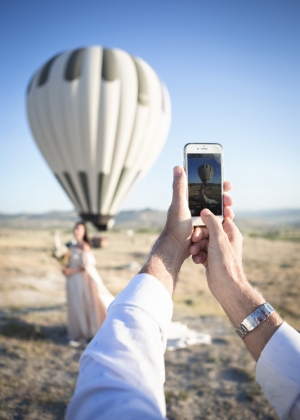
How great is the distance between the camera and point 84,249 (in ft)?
20.4

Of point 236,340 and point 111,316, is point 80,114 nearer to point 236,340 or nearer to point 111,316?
point 236,340

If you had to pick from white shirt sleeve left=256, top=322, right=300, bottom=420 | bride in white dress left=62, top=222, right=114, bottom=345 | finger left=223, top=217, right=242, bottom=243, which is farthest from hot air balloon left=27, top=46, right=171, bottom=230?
white shirt sleeve left=256, top=322, right=300, bottom=420

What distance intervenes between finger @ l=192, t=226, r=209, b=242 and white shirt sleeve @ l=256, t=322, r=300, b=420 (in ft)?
1.88

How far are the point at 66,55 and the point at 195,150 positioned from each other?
13038 mm

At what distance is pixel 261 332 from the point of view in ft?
3.82

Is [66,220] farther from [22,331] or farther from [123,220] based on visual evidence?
[22,331]

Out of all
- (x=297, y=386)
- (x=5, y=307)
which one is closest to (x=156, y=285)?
(x=297, y=386)

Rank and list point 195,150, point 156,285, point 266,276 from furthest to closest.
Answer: point 266,276 < point 195,150 < point 156,285

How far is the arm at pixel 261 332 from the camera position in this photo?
1014 millimetres

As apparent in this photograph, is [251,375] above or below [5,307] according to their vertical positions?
above

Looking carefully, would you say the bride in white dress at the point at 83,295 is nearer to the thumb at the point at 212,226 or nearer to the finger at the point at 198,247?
the finger at the point at 198,247

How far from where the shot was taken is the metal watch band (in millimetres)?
1181

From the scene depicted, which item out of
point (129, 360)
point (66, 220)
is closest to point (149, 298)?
point (129, 360)

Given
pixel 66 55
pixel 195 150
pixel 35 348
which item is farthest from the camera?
pixel 66 55
